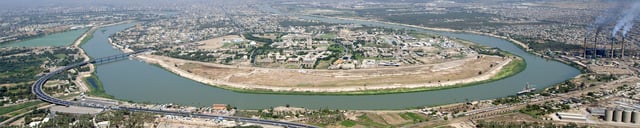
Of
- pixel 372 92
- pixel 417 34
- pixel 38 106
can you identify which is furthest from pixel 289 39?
pixel 38 106

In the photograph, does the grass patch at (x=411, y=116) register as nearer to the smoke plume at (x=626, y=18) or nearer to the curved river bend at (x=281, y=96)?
the curved river bend at (x=281, y=96)

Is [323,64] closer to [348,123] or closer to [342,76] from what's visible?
[342,76]

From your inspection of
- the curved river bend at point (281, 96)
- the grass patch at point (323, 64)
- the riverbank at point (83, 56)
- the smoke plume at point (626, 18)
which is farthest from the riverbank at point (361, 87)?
the smoke plume at point (626, 18)

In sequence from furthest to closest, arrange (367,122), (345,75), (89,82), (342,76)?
(89,82) < (345,75) < (342,76) < (367,122)

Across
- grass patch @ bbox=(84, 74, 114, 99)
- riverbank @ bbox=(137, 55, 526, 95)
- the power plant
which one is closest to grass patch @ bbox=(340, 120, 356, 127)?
riverbank @ bbox=(137, 55, 526, 95)

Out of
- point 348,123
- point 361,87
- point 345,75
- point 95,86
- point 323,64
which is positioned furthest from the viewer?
point 323,64

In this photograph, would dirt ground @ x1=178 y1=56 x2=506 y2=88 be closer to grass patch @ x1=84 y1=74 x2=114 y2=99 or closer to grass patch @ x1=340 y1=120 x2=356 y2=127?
grass patch @ x1=84 y1=74 x2=114 y2=99

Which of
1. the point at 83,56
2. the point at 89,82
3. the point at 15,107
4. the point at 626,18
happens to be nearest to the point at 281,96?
the point at 89,82
